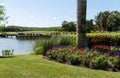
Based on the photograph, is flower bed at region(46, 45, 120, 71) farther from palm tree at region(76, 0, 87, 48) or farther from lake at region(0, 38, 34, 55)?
lake at region(0, 38, 34, 55)

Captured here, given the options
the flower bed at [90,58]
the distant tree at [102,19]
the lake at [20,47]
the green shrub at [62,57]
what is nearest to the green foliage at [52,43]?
the flower bed at [90,58]

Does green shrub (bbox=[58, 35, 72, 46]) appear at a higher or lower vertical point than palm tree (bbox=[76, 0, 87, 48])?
lower

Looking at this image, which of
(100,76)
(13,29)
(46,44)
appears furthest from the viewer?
(13,29)

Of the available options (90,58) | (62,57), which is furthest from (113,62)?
(62,57)

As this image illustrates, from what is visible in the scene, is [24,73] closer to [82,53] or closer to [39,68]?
[39,68]

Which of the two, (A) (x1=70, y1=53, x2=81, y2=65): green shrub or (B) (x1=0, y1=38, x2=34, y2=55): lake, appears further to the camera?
(B) (x1=0, y1=38, x2=34, y2=55): lake

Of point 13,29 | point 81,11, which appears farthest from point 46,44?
point 13,29

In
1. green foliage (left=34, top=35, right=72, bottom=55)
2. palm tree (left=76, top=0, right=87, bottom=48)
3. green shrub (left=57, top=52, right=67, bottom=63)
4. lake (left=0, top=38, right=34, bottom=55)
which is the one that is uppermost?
palm tree (left=76, top=0, right=87, bottom=48)

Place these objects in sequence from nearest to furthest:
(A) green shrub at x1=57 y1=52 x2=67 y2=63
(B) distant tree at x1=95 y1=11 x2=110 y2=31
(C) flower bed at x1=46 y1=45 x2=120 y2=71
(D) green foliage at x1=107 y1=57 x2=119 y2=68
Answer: (D) green foliage at x1=107 y1=57 x2=119 y2=68 → (C) flower bed at x1=46 y1=45 x2=120 y2=71 → (A) green shrub at x1=57 y1=52 x2=67 y2=63 → (B) distant tree at x1=95 y1=11 x2=110 y2=31

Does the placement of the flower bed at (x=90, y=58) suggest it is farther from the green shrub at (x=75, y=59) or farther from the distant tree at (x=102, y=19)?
the distant tree at (x=102, y=19)

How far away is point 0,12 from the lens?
21312 mm

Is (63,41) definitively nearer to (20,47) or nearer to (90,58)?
(90,58)

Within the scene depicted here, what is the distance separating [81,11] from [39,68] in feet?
17.1

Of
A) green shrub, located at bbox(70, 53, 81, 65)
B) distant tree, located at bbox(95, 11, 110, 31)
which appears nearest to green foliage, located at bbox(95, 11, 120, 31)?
distant tree, located at bbox(95, 11, 110, 31)
